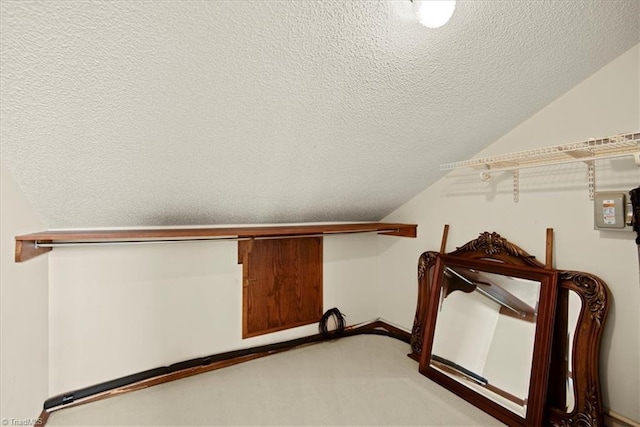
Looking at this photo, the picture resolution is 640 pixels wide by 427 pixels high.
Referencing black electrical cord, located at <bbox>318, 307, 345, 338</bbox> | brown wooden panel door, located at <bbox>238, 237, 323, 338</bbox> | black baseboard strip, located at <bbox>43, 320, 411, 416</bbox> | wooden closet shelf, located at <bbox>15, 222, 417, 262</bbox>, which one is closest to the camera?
wooden closet shelf, located at <bbox>15, 222, 417, 262</bbox>

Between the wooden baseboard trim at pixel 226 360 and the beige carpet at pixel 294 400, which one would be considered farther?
the wooden baseboard trim at pixel 226 360

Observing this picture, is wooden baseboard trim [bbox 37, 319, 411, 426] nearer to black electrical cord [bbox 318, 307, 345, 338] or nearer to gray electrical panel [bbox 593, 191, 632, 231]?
black electrical cord [bbox 318, 307, 345, 338]

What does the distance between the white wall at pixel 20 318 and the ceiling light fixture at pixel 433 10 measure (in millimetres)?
1658

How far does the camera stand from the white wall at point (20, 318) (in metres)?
1.18

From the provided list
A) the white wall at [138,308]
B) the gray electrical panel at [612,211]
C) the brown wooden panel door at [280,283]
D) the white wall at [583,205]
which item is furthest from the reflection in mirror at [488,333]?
the white wall at [138,308]

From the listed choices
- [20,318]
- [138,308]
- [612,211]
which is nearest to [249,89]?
[20,318]

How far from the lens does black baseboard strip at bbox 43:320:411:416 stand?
167cm

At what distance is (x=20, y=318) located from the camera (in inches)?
51.6

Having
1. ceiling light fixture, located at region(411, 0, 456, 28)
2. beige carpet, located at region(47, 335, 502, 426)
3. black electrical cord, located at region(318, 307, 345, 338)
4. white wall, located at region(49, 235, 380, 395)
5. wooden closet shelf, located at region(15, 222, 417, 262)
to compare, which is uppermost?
ceiling light fixture, located at region(411, 0, 456, 28)

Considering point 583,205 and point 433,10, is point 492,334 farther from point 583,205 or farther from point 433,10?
point 433,10

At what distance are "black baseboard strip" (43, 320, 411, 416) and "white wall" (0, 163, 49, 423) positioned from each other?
4.2 inches

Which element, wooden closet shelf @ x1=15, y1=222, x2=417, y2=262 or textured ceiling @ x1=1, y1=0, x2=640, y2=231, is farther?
wooden closet shelf @ x1=15, y1=222, x2=417, y2=262

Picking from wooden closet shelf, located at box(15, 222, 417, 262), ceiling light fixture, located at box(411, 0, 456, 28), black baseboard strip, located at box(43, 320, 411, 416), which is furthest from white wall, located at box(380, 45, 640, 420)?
black baseboard strip, located at box(43, 320, 411, 416)

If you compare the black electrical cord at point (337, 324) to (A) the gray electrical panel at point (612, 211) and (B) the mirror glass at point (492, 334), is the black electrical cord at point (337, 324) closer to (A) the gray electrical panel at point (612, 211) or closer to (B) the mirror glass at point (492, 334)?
(B) the mirror glass at point (492, 334)
